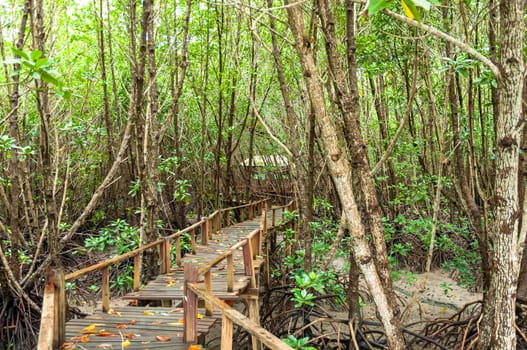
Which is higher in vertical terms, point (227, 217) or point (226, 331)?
point (226, 331)

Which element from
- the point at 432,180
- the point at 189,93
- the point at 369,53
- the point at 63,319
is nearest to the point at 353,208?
the point at 63,319

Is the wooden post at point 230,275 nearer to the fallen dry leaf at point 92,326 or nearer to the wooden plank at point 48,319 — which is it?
the fallen dry leaf at point 92,326

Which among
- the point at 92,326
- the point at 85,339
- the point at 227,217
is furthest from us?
the point at 227,217

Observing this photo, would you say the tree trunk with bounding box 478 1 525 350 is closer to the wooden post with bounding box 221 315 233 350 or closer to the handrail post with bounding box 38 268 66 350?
the wooden post with bounding box 221 315 233 350

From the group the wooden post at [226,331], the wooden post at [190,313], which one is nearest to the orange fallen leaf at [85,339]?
the wooden post at [190,313]

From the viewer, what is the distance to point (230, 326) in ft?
10.2

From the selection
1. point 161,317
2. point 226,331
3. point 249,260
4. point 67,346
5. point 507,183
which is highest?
point 507,183

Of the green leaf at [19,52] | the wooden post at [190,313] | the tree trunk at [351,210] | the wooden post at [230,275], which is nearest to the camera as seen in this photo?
the green leaf at [19,52]

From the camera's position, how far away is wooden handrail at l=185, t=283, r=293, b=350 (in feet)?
7.11

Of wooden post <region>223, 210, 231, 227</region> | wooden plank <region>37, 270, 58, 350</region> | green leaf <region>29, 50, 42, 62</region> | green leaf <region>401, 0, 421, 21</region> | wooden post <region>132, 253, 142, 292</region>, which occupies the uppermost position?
green leaf <region>29, 50, 42, 62</region>

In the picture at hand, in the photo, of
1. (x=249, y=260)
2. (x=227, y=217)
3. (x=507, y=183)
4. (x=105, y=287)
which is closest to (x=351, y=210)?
(x=507, y=183)

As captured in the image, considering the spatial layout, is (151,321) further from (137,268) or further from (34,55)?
(34,55)

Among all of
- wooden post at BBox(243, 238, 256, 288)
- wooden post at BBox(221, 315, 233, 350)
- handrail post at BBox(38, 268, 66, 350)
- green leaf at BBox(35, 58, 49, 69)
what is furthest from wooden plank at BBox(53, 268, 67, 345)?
wooden post at BBox(243, 238, 256, 288)

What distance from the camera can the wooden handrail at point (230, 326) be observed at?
7.11ft
